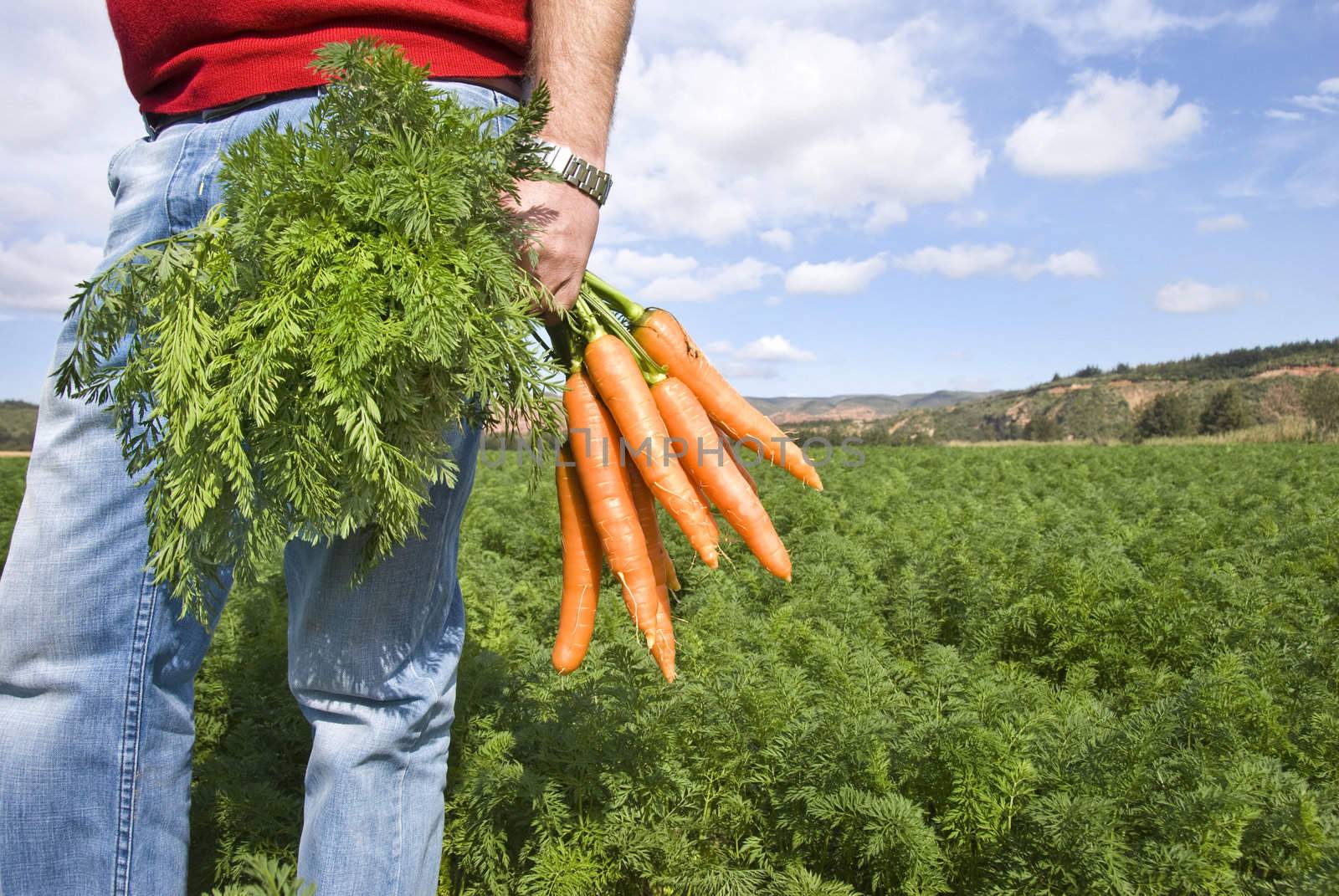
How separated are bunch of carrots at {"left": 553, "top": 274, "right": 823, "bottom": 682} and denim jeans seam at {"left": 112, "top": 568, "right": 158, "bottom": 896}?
86 centimetres

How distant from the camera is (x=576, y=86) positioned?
1545 millimetres

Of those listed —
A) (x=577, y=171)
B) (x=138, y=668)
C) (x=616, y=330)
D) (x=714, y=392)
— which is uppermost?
(x=577, y=171)

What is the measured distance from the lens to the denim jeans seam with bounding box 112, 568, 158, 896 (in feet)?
5.01

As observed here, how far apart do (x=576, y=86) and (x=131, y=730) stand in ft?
4.77

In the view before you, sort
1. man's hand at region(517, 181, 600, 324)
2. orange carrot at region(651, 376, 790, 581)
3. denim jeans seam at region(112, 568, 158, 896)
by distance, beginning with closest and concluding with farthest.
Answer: man's hand at region(517, 181, 600, 324)
denim jeans seam at region(112, 568, 158, 896)
orange carrot at region(651, 376, 790, 581)

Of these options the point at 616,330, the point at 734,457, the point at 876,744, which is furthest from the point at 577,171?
the point at 876,744

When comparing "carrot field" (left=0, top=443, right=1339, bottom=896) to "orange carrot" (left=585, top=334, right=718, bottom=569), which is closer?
"orange carrot" (left=585, top=334, right=718, bottom=569)

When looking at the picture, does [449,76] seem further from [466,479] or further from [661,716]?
[661,716]

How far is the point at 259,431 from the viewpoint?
3.98ft

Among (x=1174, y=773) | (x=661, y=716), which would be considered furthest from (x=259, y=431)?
(x=1174, y=773)

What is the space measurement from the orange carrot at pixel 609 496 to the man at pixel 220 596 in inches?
11.1

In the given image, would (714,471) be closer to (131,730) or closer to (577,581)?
(577,581)

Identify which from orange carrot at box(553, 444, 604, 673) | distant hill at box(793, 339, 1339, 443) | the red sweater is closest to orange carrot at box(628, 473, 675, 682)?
orange carrot at box(553, 444, 604, 673)

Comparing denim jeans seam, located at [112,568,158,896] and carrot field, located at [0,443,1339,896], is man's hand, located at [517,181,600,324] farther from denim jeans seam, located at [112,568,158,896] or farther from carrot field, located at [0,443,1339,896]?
denim jeans seam, located at [112,568,158,896]
